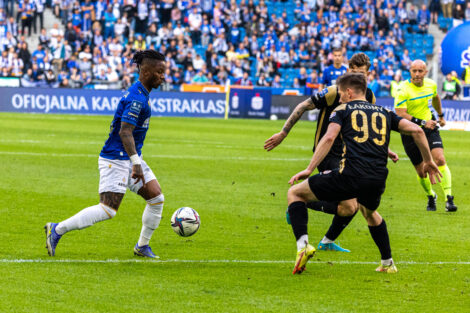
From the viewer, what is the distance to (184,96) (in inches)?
1403

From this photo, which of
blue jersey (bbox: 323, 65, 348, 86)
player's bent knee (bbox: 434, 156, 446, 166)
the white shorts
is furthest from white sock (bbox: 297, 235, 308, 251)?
blue jersey (bbox: 323, 65, 348, 86)

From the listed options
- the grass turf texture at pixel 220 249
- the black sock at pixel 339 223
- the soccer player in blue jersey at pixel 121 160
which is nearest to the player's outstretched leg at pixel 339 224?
the black sock at pixel 339 223

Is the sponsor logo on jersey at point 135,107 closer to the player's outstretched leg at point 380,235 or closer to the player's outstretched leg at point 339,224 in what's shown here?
the player's outstretched leg at point 380,235

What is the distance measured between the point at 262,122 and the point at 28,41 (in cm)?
1473

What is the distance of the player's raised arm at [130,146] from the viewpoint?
7.61 meters

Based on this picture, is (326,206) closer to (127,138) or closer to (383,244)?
(383,244)

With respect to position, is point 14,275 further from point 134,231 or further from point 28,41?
point 28,41

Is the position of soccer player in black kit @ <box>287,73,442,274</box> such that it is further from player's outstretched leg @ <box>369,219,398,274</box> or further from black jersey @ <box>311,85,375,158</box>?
black jersey @ <box>311,85,375,158</box>

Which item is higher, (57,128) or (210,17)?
(210,17)

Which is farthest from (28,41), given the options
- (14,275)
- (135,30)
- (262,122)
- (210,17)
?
(14,275)

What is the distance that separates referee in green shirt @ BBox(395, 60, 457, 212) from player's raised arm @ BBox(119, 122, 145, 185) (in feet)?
19.3

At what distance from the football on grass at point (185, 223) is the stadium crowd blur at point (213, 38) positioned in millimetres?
28064

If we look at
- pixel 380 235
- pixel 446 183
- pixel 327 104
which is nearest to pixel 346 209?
pixel 380 235

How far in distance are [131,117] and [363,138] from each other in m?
2.12
